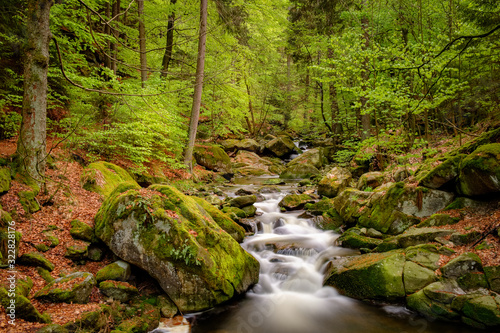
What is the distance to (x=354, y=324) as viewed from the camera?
190 inches

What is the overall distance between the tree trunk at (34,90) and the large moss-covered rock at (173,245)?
1.66 metres

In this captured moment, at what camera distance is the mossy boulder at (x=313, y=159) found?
16953 millimetres

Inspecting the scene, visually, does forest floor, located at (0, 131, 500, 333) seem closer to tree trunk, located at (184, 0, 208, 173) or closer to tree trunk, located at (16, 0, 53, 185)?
tree trunk, located at (16, 0, 53, 185)

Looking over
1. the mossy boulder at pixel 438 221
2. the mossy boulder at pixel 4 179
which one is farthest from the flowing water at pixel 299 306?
the mossy boulder at pixel 4 179

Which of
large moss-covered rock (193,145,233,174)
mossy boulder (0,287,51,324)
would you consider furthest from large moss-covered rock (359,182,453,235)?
large moss-covered rock (193,145,233,174)

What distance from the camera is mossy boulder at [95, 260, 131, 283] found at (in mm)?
4395

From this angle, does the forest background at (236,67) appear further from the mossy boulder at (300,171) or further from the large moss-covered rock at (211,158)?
the mossy boulder at (300,171)

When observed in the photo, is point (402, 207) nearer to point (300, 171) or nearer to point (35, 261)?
point (35, 261)

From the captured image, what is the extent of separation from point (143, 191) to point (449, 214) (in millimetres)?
6932

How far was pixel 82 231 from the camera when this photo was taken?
16.1 feet

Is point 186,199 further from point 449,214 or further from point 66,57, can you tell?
point 66,57

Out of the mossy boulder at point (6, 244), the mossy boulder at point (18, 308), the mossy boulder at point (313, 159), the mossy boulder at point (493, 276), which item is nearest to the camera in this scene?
the mossy boulder at point (18, 308)

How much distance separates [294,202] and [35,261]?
8105mm

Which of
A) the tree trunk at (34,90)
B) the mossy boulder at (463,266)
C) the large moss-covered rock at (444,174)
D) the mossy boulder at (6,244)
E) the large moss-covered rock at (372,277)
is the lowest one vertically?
the large moss-covered rock at (372,277)
